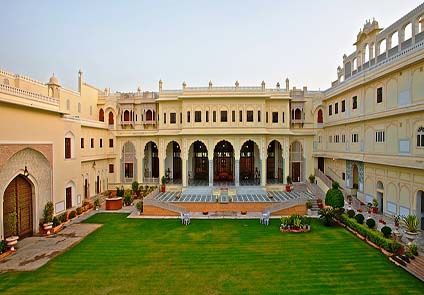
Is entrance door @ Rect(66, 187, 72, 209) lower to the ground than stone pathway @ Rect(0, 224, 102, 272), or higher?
higher

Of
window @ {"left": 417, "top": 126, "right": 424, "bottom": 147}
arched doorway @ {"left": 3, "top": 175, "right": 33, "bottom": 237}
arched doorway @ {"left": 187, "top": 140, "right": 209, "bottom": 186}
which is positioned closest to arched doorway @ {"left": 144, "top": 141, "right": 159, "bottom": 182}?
arched doorway @ {"left": 187, "top": 140, "right": 209, "bottom": 186}

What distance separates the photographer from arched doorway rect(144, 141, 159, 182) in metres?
27.0

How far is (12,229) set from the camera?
1290 cm

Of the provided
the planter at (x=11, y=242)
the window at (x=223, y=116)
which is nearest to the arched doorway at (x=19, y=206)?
the planter at (x=11, y=242)

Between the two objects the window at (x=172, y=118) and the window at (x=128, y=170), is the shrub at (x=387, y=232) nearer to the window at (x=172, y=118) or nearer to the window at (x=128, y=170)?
the window at (x=172, y=118)

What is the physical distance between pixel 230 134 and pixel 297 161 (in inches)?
285

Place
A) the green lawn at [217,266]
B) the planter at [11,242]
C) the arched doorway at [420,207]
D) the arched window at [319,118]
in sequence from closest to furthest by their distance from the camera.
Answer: the green lawn at [217,266] < the planter at [11,242] < the arched doorway at [420,207] < the arched window at [319,118]

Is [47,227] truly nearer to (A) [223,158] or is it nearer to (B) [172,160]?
(B) [172,160]

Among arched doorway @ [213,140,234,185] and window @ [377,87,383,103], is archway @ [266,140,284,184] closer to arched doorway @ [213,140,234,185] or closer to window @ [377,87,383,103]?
arched doorway @ [213,140,234,185]

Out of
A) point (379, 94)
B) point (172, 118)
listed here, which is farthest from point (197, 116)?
point (379, 94)

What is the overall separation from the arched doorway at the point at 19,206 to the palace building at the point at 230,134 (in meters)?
0.05

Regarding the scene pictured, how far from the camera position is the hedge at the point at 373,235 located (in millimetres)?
11000

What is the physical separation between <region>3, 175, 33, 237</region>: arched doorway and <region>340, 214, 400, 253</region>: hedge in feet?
53.2

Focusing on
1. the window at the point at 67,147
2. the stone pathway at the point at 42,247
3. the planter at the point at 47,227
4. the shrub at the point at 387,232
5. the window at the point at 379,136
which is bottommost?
the stone pathway at the point at 42,247
